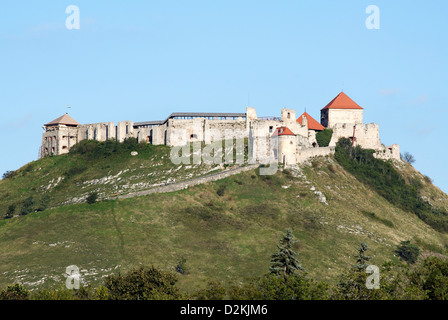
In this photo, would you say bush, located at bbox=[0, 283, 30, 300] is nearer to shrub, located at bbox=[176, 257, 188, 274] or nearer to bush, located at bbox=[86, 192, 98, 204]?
shrub, located at bbox=[176, 257, 188, 274]

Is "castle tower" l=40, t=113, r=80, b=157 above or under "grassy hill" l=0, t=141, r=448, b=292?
above

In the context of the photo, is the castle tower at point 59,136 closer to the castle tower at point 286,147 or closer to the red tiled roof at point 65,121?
the red tiled roof at point 65,121

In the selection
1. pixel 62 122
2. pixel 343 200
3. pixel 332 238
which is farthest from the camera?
pixel 62 122

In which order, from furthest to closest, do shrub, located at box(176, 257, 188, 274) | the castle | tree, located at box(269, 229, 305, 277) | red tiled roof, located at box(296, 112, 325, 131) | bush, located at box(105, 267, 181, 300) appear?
red tiled roof, located at box(296, 112, 325, 131), the castle, shrub, located at box(176, 257, 188, 274), tree, located at box(269, 229, 305, 277), bush, located at box(105, 267, 181, 300)

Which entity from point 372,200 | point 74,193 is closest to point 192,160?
point 74,193

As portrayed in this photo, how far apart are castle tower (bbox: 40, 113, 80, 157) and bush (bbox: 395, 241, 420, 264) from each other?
195 ft

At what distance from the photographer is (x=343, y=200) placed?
301 ft

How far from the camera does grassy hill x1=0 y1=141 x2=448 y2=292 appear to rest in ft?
232

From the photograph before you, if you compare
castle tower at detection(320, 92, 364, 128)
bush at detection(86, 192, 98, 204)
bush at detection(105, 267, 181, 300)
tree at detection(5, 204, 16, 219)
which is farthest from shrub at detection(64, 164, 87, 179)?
bush at detection(105, 267, 181, 300)

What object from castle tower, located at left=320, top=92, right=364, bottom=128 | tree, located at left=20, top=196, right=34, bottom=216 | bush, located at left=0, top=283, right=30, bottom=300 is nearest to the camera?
bush, located at left=0, top=283, right=30, bottom=300

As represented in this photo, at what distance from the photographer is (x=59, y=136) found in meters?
115

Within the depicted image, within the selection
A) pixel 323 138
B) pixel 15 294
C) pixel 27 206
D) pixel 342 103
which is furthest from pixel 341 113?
pixel 15 294

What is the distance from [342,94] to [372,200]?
28976 mm
